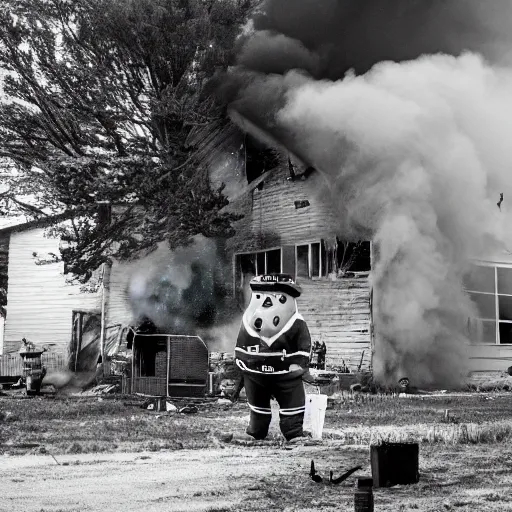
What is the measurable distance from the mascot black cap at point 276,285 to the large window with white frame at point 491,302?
2.28m

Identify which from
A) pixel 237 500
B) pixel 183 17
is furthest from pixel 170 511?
pixel 183 17

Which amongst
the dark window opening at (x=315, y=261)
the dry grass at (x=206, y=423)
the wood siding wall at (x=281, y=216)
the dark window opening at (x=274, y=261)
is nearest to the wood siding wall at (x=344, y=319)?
the dark window opening at (x=315, y=261)

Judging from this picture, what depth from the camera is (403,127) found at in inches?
377

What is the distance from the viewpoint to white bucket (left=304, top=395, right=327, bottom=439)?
8.70 m

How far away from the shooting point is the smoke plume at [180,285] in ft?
33.3

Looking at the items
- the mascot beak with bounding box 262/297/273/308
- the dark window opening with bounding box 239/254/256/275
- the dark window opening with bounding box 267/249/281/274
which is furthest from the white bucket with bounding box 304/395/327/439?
the dark window opening with bounding box 239/254/256/275

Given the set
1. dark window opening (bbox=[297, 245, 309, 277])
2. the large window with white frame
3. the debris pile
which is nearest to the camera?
the debris pile

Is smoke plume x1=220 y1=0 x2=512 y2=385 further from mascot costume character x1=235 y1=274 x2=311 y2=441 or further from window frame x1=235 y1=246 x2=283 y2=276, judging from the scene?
mascot costume character x1=235 y1=274 x2=311 y2=441

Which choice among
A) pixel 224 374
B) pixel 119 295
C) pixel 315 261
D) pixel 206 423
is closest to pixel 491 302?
pixel 315 261

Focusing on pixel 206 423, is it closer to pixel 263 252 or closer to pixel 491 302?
pixel 263 252

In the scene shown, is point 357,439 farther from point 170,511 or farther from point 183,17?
point 183,17

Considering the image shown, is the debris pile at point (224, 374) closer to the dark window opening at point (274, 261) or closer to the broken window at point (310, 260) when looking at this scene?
the dark window opening at point (274, 261)

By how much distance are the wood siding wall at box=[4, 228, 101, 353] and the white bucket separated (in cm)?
290

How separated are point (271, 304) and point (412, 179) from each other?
87.7 inches
